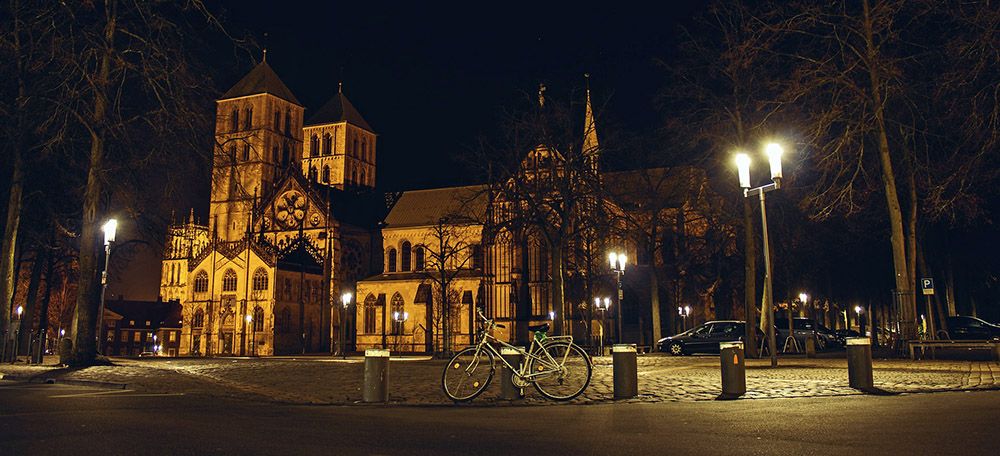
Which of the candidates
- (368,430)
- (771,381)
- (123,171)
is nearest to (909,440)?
(368,430)

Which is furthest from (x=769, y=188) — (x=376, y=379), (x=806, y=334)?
(x=806, y=334)

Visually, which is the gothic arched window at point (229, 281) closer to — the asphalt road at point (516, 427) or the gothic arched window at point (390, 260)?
the gothic arched window at point (390, 260)

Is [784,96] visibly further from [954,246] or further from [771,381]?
[954,246]

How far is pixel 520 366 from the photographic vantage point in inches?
520

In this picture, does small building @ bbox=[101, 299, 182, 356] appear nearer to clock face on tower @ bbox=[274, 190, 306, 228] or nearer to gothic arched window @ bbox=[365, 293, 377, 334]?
clock face on tower @ bbox=[274, 190, 306, 228]

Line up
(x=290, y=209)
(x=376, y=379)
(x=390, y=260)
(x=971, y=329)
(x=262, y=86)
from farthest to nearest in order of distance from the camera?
(x=262, y=86), (x=290, y=209), (x=390, y=260), (x=971, y=329), (x=376, y=379)

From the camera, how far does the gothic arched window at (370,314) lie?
70562mm

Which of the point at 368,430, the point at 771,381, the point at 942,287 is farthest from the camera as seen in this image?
the point at 942,287

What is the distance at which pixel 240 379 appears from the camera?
64.8ft

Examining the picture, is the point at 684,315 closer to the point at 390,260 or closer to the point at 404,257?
the point at 404,257

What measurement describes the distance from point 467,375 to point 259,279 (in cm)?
5870

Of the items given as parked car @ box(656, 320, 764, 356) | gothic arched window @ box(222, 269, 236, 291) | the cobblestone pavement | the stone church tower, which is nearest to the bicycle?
the cobblestone pavement

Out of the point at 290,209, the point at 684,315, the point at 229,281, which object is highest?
the point at 290,209

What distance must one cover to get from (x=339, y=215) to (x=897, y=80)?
58635mm
